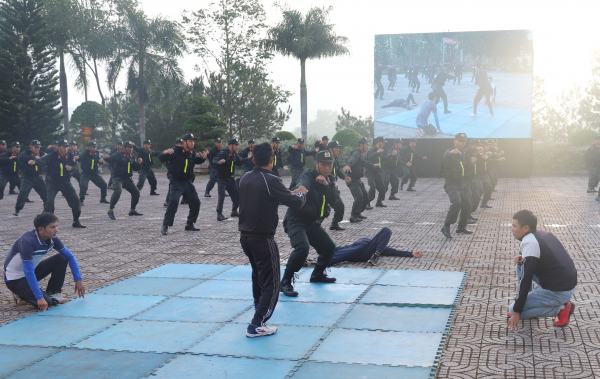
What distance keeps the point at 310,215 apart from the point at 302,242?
1.07 feet

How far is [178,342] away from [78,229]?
8402 mm

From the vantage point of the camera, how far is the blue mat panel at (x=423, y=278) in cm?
740

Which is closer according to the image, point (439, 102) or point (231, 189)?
point (231, 189)

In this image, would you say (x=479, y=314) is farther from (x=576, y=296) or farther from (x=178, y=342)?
(x=178, y=342)

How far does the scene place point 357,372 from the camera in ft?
15.1

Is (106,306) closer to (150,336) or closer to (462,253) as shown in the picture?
(150,336)

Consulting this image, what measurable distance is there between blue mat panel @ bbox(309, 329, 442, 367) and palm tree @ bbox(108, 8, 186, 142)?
3962 centimetres

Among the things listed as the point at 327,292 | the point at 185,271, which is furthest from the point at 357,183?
the point at 327,292

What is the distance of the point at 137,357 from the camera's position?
5.04 meters

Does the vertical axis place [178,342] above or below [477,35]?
below

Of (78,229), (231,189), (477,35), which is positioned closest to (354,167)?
(231,189)

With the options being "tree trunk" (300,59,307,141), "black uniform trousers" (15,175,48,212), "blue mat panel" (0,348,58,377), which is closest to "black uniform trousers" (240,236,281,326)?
"blue mat panel" (0,348,58,377)

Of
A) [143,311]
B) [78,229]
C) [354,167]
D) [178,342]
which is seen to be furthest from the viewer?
[354,167]

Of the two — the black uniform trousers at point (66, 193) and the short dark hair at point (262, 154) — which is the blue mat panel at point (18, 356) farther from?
the black uniform trousers at point (66, 193)
